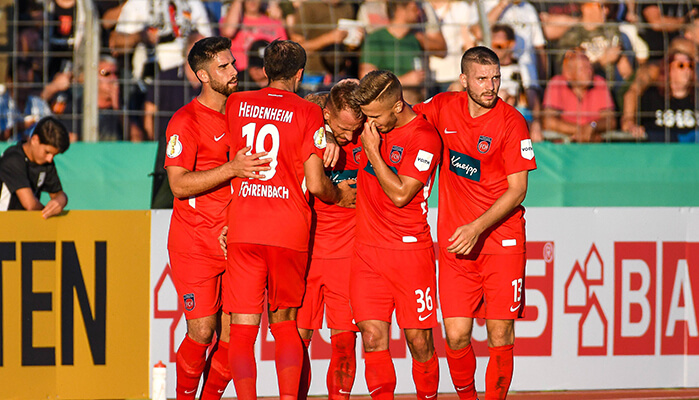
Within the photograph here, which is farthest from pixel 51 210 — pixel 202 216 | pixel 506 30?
pixel 506 30

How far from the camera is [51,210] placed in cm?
645

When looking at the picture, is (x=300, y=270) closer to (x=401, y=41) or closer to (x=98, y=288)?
(x=98, y=288)

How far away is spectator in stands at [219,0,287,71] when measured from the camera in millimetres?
8703

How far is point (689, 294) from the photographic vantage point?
7184 mm

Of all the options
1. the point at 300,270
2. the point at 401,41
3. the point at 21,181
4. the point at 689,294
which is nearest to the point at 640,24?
the point at 401,41

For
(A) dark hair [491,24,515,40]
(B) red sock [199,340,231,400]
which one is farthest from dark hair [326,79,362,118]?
(A) dark hair [491,24,515,40]

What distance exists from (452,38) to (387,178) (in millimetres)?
4264

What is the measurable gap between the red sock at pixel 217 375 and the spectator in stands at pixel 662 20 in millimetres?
5914

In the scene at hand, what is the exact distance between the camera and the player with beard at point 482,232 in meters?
5.37

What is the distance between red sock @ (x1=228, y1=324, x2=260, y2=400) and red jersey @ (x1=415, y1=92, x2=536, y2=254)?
1425 mm

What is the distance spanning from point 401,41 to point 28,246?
4.27m

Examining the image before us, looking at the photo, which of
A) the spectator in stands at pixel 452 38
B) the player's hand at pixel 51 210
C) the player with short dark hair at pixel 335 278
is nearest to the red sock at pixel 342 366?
the player with short dark hair at pixel 335 278

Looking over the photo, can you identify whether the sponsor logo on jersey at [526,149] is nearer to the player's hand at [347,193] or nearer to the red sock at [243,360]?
the player's hand at [347,193]

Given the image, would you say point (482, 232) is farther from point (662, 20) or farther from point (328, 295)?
point (662, 20)
